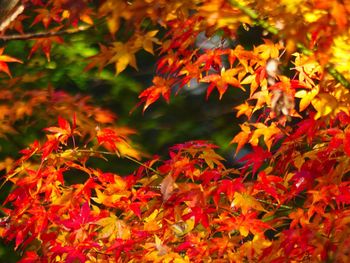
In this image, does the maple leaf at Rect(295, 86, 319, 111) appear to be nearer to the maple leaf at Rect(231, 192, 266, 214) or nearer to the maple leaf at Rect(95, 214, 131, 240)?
the maple leaf at Rect(231, 192, 266, 214)

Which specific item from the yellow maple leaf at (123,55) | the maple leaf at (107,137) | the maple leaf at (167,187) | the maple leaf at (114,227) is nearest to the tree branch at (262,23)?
the yellow maple leaf at (123,55)

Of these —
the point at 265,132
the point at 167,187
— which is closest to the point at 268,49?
the point at 265,132

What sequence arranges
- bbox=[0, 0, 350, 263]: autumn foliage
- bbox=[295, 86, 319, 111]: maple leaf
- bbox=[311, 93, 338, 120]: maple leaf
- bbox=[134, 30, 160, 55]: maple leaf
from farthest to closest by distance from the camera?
bbox=[295, 86, 319, 111]: maple leaf < bbox=[134, 30, 160, 55]: maple leaf < bbox=[0, 0, 350, 263]: autumn foliage < bbox=[311, 93, 338, 120]: maple leaf

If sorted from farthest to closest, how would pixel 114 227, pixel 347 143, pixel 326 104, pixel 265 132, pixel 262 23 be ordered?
pixel 265 132 → pixel 114 227 → pixel 347 143 → pixel 326 104 → pixel 262 23

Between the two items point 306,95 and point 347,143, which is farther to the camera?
point 306,95

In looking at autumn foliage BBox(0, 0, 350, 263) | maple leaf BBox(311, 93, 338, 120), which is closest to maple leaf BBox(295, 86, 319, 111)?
autumn foliage BBox(0, 0, 350, 263)

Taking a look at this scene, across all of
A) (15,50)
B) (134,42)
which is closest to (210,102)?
(15,50)

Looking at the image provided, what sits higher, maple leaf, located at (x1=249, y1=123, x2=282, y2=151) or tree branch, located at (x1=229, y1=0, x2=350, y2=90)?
tree branch, located at (x1=229, y1=0, x2=350, y2=90)

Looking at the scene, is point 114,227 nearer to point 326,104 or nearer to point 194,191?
point 194,191

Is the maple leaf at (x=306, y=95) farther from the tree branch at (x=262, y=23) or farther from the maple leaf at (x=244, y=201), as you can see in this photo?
the tree branch at (x=262, y=23)

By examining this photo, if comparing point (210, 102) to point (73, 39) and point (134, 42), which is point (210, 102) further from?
point (134, 42)

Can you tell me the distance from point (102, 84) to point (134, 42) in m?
2.19

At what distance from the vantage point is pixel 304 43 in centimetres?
235

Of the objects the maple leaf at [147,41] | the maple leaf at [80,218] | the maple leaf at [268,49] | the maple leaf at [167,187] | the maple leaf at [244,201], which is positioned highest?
the maple leaf at [147,41]
